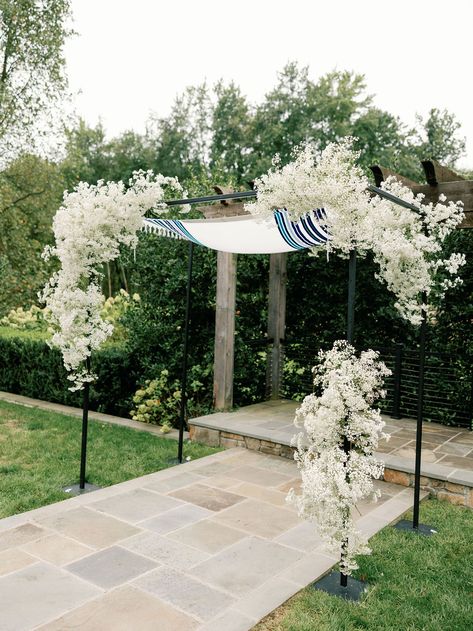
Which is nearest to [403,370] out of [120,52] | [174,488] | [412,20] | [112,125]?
[174,488]

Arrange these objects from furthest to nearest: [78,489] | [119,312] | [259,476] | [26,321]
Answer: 1. [26,321]
2. [119,312]
3. [259,476]
4. [78,489]

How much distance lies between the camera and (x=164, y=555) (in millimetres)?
3527

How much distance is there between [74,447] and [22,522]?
2.04 metres

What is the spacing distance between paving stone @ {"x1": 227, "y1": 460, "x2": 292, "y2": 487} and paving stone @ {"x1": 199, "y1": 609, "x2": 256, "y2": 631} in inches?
85.7

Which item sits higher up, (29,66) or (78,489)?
(29,66)

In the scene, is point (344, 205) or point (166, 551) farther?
point (166, 551)

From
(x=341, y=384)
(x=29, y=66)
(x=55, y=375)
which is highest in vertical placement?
(x=29, y=66)

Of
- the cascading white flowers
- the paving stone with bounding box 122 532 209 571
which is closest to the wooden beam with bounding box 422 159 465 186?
the cascading white flowers

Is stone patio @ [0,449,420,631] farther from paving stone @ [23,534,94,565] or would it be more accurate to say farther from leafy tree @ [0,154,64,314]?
leafy tree @ [0,154,64,314]

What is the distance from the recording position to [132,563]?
3.39 metres

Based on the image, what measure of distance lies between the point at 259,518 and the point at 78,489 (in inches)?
63.3

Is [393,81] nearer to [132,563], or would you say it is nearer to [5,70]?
[5,70]

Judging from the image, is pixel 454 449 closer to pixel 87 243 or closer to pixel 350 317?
pixel 350 317

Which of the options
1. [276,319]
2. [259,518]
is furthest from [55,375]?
[259,518]
